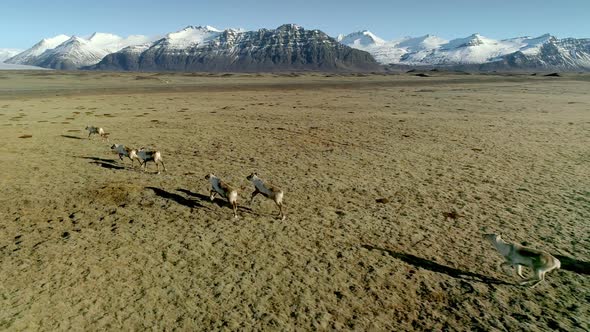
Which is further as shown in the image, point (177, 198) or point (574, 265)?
point (177, 198)

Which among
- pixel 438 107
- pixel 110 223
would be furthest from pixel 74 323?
Answer: pixel 438 107

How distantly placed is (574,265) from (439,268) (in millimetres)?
3928

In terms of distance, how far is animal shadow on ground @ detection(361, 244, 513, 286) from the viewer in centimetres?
1070

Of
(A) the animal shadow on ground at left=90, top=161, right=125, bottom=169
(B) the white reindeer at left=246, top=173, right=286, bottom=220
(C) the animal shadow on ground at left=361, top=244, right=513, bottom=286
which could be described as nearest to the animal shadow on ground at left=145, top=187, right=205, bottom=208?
(B) the white reindeer at left=246, top=173, right=286, bottom=220

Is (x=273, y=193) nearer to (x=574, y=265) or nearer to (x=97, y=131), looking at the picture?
(x=574, y=265)

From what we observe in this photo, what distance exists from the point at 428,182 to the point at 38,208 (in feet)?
53.9

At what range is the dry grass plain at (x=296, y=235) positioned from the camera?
9320 mm

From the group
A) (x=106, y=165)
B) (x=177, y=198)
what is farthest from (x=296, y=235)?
(x=106, y=165)

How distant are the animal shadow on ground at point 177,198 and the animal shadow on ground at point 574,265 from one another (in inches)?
479

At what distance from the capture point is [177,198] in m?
16.0

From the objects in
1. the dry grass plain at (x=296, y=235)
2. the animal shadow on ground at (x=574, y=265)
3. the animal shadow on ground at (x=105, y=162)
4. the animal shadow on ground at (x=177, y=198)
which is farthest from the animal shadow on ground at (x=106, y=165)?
the animal shadow on ground at (x=574, y=265)

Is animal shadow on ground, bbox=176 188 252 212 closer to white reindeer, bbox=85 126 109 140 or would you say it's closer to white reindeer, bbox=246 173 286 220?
white reindeer, bbox=246 173 286 220

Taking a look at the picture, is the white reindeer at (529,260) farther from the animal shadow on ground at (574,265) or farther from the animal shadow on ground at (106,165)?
the animal shadow on ground at (106,165)

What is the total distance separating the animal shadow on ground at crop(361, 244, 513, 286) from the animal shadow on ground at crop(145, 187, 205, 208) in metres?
7.11
